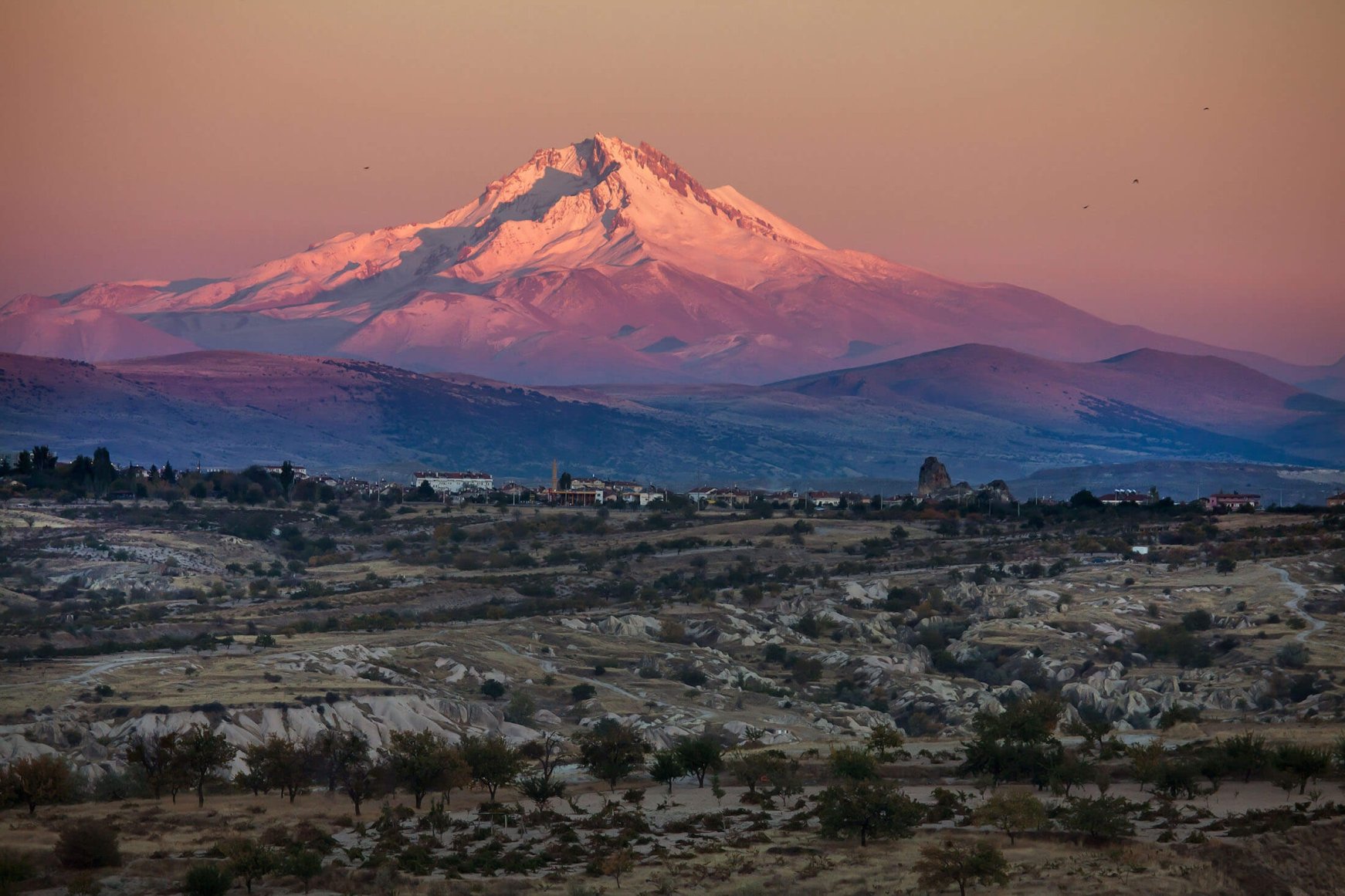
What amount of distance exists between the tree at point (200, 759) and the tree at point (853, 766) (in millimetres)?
16593

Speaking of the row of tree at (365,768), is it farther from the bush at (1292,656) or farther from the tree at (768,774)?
the bush at (1292,656)

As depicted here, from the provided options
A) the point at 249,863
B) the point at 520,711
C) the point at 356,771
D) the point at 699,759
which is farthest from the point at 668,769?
the point at 520,711

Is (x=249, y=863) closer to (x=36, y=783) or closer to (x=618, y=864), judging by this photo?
(x=618, y=864)

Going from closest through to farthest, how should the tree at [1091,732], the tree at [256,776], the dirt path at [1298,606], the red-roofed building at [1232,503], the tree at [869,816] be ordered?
the tree at [869,816] < the tree at [256,776] < the tree at [1091,732] < the dirt path at [1298,606] < the red-roofed building at [1232,503]

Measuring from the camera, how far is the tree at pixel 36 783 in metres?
46.7

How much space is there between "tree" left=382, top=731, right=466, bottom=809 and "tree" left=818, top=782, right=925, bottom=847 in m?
11.0

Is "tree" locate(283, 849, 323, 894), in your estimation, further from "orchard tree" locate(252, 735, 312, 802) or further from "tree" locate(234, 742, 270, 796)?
"tree" locate(234, 742, 270, 796)

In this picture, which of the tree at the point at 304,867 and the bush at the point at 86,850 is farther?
the bush at the point at 86,850

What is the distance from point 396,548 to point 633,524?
19.9 meters

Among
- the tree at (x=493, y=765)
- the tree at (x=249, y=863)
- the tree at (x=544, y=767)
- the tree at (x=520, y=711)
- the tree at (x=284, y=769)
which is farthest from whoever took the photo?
the tree at (x=520, y=711)

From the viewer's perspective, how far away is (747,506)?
171 meters

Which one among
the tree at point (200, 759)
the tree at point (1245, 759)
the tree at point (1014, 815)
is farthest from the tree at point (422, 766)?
the tree at point (1245, 759)

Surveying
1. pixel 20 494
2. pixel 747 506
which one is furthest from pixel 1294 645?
pixel 20 494

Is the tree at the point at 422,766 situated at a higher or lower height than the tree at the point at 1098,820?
lower
